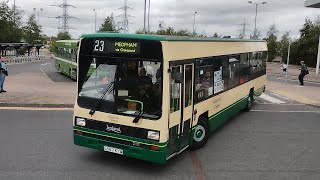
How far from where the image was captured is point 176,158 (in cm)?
775

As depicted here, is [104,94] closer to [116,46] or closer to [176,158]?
[116,46]

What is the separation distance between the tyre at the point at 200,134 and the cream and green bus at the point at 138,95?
1.16 ft

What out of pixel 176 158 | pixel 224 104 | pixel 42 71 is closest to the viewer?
pixel 176 158

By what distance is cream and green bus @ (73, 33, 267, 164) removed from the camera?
21.2ft

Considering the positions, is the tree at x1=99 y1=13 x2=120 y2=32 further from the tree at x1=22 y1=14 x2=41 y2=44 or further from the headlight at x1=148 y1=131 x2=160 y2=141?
the headlight at x1=148 y1=131 x2=160 y2=141

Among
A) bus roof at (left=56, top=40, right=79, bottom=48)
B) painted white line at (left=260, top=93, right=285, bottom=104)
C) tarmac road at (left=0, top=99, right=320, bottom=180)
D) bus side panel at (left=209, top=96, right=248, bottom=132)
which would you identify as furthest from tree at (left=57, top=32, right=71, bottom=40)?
bus side panel at (left=209, top=96, right=248, bottom=132)

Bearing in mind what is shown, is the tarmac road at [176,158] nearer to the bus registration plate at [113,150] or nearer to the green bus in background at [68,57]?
the bus registration plate at [113,150]

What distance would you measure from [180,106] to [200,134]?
67.7 inches

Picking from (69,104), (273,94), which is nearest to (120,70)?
(69,104)

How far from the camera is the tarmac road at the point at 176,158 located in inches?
267

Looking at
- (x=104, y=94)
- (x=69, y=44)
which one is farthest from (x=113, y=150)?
(x=69, y=44)

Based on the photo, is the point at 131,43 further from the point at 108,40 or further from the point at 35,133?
the point at 35,133

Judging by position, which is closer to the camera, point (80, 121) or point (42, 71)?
point (80, 121)

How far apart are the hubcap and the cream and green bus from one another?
0.99 ft
